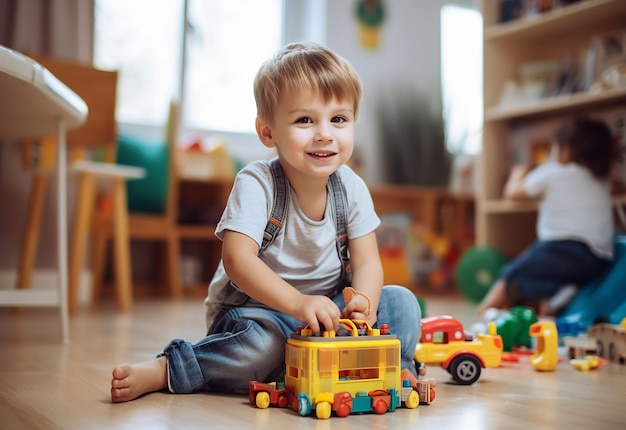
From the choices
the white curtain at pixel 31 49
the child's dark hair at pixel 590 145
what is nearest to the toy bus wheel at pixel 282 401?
the child's dark hair at pixel 590 145

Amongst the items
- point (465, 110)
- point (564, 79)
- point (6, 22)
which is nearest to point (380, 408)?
point (564, 79)

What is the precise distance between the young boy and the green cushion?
233 cm

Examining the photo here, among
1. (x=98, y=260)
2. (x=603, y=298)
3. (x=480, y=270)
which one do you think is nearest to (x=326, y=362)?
(x=603, y=298)

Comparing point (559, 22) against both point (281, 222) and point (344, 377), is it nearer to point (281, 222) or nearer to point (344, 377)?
point (281, 222)

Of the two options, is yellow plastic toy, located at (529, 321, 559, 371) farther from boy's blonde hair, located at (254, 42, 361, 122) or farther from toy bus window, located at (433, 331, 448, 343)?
boy's blonde hair, located at (254, 42, 361, 122)

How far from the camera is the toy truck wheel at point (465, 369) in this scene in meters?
1.14

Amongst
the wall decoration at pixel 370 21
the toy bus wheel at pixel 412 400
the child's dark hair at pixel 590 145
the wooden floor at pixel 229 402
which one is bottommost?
the wooden floor at pixel 229 402

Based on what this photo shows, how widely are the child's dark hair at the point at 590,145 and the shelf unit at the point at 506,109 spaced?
0.33 meters

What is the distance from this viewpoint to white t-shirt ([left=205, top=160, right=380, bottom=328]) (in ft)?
3.33

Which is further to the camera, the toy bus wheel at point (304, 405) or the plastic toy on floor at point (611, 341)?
the plastic toy on floor at point (611, 341)

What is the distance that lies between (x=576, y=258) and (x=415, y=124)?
1931 millimetres

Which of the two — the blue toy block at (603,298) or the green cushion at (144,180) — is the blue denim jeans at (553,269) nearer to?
the blue toy block at (603,298)

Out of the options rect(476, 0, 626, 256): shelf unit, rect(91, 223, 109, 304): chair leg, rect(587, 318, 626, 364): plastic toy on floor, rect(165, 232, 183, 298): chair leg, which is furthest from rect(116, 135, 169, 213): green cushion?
rect(587, 318, 626, 364): plastic toy on floor

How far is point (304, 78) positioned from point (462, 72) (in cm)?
392
